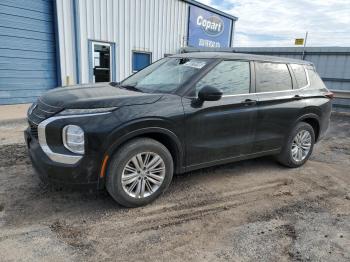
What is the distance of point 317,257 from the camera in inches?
108

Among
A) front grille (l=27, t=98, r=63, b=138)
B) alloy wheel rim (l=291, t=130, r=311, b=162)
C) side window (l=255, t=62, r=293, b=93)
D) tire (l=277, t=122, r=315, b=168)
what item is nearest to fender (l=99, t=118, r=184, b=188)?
front grille (l=27, t=98, r=63, b=138)

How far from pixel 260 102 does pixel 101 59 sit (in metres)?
8.38

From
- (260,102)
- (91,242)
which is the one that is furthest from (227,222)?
(260,102)

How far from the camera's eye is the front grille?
316 cm

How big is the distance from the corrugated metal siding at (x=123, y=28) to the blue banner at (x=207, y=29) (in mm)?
695

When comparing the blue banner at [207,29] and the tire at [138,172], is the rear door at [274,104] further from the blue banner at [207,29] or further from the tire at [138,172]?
the blue banner at [207,29]

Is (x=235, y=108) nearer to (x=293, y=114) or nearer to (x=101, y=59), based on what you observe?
(x=293, y=114)

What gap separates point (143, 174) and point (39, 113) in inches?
52.2

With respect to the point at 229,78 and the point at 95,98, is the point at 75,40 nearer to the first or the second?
the point at 229,78

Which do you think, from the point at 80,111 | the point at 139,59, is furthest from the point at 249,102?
the point at 139,59

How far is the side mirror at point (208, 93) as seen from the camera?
3.51 m

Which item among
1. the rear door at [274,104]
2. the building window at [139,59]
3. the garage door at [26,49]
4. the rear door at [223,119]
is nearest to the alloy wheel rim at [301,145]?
the rear door at [274,104]

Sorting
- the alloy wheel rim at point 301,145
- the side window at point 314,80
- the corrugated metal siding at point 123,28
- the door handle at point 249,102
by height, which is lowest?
the alloy wheel rim at point 301,145

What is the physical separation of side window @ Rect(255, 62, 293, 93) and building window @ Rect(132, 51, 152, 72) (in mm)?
8751
